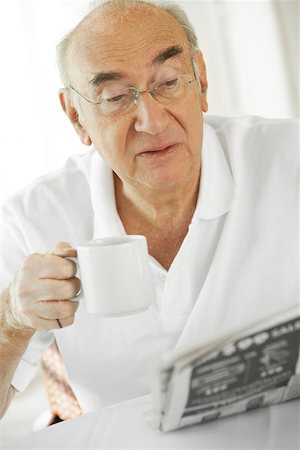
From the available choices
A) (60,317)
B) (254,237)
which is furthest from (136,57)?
(60,317)

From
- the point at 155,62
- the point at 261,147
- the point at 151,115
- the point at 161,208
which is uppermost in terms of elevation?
Answer: the point at 155,62

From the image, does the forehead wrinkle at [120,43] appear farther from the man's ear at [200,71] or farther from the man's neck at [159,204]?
the man's neck at [159,204]

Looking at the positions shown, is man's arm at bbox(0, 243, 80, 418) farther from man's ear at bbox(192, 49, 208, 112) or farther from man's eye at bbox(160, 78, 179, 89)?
man's ear at bbox(192, 49, 208, 112)

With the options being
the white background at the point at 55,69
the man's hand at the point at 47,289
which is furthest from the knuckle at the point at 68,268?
the white background at the point at 55,69

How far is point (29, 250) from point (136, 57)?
53cm

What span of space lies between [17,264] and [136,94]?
1.64 ft

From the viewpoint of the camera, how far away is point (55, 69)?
331cm

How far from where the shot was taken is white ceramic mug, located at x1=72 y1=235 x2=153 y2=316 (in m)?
1.06

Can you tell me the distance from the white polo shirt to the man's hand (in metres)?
0.31

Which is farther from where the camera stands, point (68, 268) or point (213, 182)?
point (213, 182)

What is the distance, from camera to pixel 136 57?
1.36 metres

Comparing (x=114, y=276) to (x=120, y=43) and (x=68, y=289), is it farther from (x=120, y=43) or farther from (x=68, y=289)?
(x=120, y=43)

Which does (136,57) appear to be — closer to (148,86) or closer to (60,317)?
(148,86)

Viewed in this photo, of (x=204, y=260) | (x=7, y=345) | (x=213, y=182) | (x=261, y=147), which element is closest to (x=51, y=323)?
(x=7, y=345)
